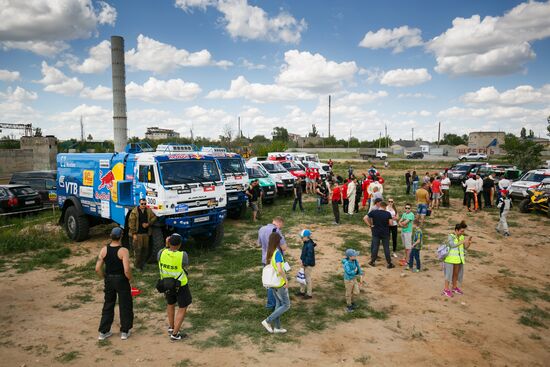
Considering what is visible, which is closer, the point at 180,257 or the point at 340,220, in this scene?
the point at 180,257

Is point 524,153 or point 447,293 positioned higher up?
point 524,153

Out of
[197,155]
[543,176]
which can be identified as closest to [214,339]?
[197,155]

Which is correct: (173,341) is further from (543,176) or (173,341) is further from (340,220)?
(543,176)

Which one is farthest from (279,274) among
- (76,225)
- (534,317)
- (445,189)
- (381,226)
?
(445,189)

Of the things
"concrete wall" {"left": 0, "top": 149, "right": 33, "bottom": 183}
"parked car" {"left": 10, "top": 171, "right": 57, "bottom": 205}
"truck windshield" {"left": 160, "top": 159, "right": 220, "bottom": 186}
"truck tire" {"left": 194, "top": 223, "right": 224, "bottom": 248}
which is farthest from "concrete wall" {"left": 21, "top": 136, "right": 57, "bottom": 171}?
"truck windshield" {"left": 160, "top": 159, "right": 220, "bottom": 186}

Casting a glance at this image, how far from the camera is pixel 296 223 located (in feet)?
46.1

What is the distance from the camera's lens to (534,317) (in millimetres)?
6691

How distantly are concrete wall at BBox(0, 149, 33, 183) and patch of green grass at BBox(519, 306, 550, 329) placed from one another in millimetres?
38588

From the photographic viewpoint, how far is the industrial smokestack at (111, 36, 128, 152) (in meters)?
25.7

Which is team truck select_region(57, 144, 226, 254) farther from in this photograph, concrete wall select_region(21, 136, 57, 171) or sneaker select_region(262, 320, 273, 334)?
concrete wall select_region(21, 136, 57, 171)

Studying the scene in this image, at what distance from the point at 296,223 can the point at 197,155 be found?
5.47 meters

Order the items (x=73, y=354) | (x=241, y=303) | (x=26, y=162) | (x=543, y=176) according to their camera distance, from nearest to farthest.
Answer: (x=73, y=354) → (x=241, y=303) → (x=543, y=176) → (x=26, y=162)

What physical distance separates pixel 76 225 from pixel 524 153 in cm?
3194

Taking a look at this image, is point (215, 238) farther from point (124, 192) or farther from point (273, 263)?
point (273, 263)
